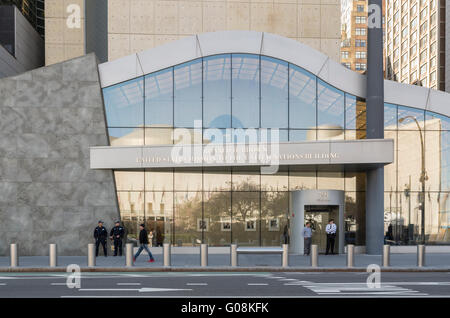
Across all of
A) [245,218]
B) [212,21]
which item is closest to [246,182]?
[245,218]

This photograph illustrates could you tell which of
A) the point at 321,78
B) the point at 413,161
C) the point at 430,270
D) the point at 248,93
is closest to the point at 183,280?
the point at 430,270

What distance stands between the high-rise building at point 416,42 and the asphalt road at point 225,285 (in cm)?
6734

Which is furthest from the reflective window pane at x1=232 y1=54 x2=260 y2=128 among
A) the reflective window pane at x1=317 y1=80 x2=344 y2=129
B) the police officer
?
the police officer

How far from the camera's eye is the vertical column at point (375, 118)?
845 inches

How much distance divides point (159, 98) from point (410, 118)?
43.7 feet

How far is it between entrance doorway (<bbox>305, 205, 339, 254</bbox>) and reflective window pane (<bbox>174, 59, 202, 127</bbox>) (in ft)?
24.3

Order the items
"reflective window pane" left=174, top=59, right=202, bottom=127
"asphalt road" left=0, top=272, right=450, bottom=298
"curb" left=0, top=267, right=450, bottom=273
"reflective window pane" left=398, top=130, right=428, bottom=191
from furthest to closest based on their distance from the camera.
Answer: "reflective window pane" left=398, top=130, right=428, bottom=191 → "reflective window pane" left=174, top=59, right=202, bottom=127 → "curb" left=0, top=267, right=450, bottom=273 → "asphalt road" left=0, top=272, right=450, bottom=298

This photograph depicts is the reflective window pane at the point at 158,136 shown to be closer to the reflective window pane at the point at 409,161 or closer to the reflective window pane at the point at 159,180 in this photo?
the reflective window pane at the point at 159,180

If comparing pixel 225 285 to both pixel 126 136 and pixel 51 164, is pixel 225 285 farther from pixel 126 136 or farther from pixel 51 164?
pixel 51 164

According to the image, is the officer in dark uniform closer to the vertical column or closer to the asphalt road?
the asphalt road

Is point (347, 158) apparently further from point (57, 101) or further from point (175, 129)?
point (57, 101)

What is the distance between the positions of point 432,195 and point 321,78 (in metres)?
8.80

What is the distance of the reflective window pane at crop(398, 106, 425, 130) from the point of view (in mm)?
23047

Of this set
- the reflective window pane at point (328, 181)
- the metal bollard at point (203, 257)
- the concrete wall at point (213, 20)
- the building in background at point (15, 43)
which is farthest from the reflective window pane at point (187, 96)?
the building in background at point (15, 43)
